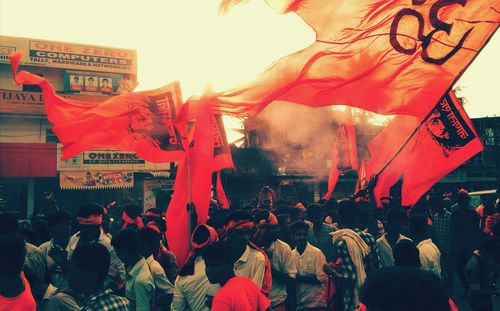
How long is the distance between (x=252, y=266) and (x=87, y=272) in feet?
6.93

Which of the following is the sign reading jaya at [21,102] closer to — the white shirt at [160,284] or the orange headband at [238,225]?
the orange headband at [238,225]

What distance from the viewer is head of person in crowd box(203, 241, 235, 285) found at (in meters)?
3.41

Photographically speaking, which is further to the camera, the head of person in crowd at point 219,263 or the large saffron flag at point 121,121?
the large saffron flag at point 121,121

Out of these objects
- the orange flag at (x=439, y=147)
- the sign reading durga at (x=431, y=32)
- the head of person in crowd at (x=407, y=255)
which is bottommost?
the head of person in crowd at (x=407, y=255)

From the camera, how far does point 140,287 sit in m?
4.21

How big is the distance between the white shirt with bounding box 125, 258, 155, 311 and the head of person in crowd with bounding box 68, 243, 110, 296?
1.18m

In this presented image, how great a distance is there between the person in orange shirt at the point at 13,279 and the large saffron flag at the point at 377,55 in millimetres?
3533

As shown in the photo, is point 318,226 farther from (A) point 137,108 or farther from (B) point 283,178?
(B) point 283,178

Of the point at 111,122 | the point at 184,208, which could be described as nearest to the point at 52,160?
the point at 111,122

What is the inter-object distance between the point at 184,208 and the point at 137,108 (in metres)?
2.05

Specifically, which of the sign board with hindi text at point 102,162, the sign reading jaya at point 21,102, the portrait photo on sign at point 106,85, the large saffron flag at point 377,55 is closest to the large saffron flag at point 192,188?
the large saffron flag at point 377,55

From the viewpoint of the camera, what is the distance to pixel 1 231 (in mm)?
4762

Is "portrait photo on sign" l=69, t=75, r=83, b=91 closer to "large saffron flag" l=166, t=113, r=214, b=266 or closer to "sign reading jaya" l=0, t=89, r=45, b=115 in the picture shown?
"sign reading jaya" l=0, t=89, r=45, b=115

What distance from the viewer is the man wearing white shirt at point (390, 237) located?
5637 millimetres
